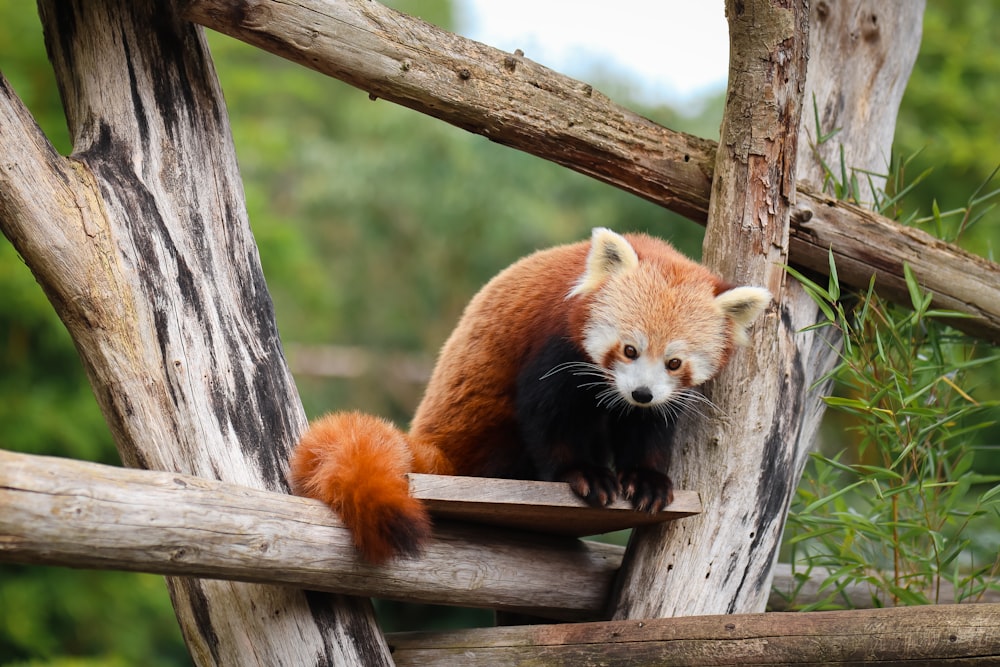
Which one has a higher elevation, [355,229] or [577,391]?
[577,391]

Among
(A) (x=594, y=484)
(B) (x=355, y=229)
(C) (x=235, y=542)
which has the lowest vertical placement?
(B) (x=355, y=229)

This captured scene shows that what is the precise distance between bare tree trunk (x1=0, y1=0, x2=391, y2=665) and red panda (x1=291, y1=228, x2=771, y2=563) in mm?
196

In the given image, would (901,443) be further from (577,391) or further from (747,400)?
(577,391)

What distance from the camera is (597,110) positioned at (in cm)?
219

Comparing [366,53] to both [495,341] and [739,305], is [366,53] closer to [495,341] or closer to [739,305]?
[495,341]

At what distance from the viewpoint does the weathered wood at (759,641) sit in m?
1.58

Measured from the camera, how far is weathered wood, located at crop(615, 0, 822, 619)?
6.86 ft

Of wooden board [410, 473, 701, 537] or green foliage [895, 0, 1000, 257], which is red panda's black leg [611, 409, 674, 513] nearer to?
wooden board [410, 473, 701, 537]

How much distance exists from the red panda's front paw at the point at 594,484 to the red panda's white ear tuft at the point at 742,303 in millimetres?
442

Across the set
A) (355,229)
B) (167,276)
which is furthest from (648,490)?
(355,229)

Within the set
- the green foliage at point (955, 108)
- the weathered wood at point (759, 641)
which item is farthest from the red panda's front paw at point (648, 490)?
the green foliage at point (955, 108)

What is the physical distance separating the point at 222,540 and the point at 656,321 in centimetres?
104

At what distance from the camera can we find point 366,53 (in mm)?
1983

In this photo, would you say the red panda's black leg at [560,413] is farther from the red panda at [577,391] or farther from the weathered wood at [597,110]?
the weathered wood at [597,110]
